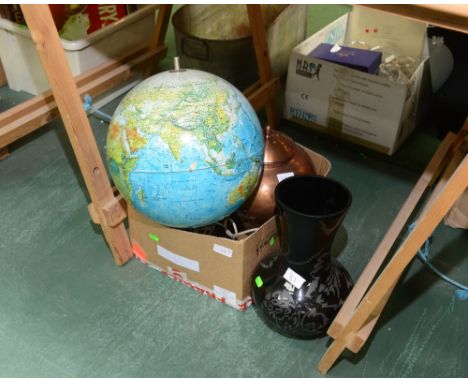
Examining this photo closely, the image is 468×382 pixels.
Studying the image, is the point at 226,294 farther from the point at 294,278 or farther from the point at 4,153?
the point at 4,153

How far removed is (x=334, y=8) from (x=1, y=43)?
225cm

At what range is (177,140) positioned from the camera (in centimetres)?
124

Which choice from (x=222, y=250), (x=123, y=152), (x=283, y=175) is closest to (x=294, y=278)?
(x=222, y=250)

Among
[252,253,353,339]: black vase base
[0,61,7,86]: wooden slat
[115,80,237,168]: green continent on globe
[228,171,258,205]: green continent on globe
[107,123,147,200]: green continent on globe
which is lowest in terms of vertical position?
[0,61,7,86]: wooden slat

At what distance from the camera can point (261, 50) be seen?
6.91 ft

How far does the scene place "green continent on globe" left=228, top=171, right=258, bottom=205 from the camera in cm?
136

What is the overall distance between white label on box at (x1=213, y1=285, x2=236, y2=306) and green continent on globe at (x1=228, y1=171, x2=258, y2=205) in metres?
0.34

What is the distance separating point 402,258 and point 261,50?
131 centimetres

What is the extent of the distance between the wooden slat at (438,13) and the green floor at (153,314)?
0.98 meters

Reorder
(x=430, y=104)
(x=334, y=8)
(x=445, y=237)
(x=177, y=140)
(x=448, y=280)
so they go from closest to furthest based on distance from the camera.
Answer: (x=177, y=140) → (x=448, y=280) → (x=445, y=237) → (x=430, y=104) → (x=334, y=8)

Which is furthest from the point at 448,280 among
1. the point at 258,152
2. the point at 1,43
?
the point at 1,43

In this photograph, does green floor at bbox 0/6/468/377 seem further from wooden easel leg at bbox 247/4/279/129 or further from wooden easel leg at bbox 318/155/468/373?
wooden easel leg at bbox 247/4/279/129

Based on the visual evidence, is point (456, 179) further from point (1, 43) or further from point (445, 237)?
point (1, 43)

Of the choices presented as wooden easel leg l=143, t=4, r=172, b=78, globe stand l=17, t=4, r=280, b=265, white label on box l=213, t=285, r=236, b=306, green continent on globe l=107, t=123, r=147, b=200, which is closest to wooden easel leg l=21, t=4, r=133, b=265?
globe stand l=17, t=4, r=280, b=265
